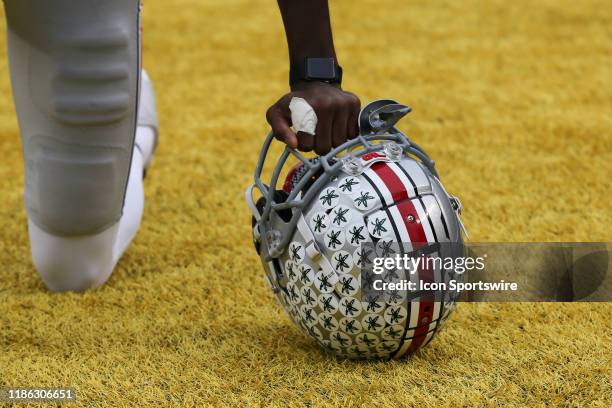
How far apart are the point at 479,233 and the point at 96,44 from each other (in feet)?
2.87

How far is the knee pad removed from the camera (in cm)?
142

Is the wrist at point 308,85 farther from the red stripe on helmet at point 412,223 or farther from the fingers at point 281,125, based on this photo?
the red stripe on helmet at point 412,223

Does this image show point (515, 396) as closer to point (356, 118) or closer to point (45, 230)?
point (356, 118)

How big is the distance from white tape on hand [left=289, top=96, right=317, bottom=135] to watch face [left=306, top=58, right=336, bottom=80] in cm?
5

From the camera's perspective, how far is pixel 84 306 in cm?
160

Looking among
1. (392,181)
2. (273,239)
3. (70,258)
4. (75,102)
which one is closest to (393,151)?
(392,181)

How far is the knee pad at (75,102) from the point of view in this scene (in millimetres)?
1423

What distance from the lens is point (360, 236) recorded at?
47.1 inches

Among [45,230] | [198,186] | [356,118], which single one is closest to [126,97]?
[45,230]

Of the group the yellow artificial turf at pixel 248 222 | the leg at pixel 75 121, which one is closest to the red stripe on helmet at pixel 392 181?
the yellow artificial turf at pixel 248 222

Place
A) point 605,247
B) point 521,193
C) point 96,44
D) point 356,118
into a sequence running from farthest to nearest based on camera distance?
point 521,193
point 605,247
point 96,44
point 356,118

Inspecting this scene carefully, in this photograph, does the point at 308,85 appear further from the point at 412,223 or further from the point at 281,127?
the point at 412,223

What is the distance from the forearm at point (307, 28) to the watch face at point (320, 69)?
0.04ft

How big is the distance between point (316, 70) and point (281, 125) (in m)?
0.10
